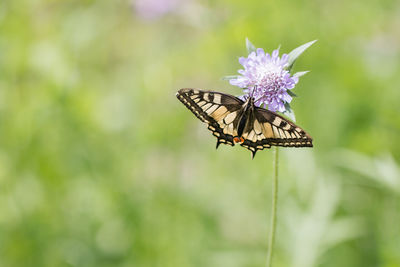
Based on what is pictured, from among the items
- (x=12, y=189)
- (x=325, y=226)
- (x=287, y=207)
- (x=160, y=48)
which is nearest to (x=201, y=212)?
(x=287, y=207)

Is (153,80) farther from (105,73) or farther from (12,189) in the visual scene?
(105,73)

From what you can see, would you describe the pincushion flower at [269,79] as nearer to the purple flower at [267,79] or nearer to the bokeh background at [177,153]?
the purple flower at [267,79]

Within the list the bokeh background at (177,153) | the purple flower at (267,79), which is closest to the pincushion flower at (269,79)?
the purple flower at (267,79)

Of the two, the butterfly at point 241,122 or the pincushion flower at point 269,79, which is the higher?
the pincushion flower at point 269,79

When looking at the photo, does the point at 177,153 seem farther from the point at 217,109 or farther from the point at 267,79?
the point at 267,79

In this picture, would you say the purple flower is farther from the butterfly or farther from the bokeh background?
the bokeh background

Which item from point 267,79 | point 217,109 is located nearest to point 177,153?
A: point 217,109

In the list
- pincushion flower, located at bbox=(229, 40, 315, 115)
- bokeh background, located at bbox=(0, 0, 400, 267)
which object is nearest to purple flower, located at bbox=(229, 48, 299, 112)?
pincushion flower, located at bbox=(229, 40, 315, 115)
